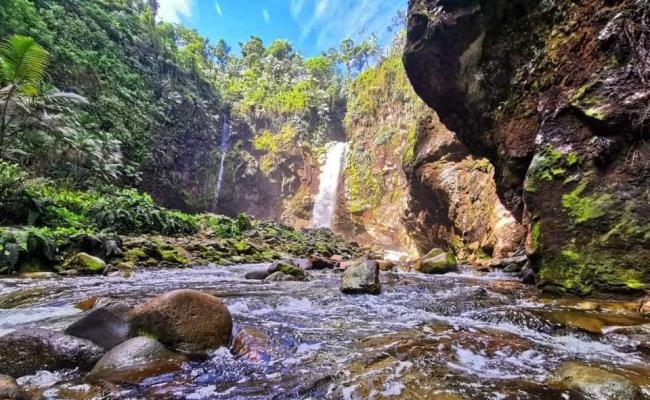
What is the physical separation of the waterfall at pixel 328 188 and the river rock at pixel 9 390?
2850 cm

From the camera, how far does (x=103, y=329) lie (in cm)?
302

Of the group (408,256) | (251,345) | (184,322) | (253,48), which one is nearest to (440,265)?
(251,345)

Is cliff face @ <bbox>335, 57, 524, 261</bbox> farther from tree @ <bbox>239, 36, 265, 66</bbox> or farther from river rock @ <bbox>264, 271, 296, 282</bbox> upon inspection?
tree @ <bbox>239, 36, 265, 66</bbox>

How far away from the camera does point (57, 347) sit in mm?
2582

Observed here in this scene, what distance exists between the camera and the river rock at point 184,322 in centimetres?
300

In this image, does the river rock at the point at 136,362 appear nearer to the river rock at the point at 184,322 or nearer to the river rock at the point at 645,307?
the river rock at the point at 184,322

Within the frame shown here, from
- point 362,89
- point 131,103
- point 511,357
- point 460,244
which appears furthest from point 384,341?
point 362,89

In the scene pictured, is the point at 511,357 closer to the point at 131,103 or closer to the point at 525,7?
the point at 525,7

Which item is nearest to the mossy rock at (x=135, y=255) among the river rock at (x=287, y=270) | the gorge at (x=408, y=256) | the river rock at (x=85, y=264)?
the gorge at (x=408, y=256)

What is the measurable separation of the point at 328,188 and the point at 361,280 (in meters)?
26.5

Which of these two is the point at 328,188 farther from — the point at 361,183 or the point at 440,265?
the point at 440,265

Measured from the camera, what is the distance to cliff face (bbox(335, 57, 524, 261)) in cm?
1384

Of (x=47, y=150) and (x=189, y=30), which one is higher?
(x=189, y=30)

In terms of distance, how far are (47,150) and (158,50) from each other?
650 inches
